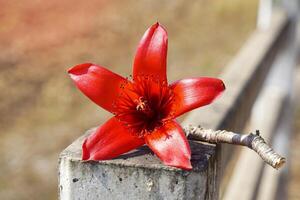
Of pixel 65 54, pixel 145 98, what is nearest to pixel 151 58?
pixel 145 98

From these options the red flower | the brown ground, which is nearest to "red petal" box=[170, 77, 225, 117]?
the red flower

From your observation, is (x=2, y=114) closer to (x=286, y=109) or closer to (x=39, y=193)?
(x=39, y=193)

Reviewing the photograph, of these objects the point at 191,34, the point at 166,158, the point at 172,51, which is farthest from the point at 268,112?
the point at 191,34

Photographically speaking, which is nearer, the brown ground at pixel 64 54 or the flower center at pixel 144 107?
the flower center at pixel 144 107

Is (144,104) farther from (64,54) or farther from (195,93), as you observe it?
(64,54)

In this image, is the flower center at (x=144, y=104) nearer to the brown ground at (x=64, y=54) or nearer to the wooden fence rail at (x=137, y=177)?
the wooden fence rail at (x=137, y=177)

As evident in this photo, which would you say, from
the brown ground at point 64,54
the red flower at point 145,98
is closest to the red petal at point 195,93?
the red flower at point 145,98
